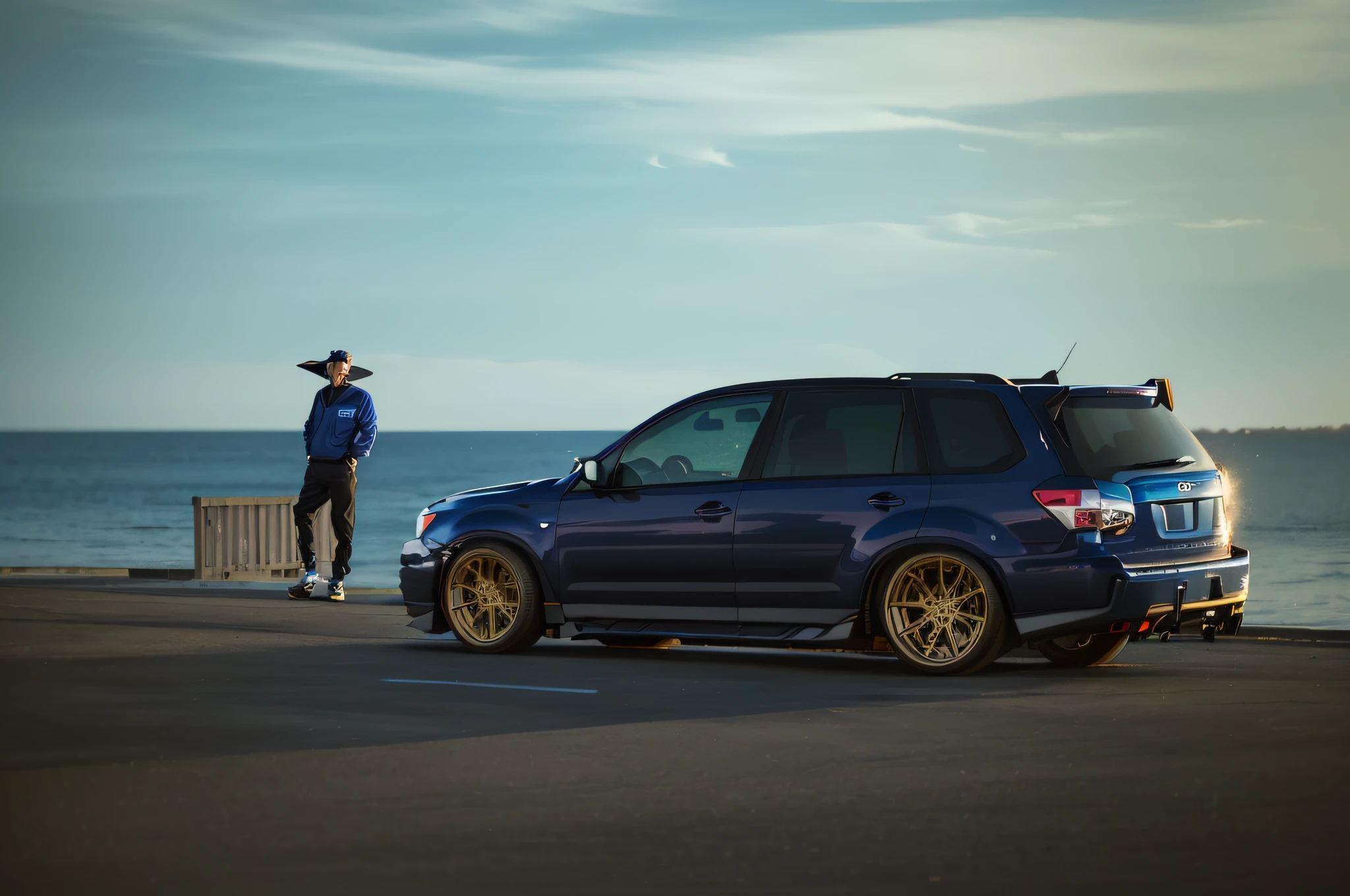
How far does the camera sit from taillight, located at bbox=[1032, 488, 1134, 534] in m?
10.7

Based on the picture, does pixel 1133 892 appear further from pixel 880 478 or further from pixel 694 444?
pixel 694 444

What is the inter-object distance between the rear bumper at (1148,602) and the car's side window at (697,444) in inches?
88.5

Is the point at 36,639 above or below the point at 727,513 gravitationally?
below

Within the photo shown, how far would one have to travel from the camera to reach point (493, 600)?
42.2 ft

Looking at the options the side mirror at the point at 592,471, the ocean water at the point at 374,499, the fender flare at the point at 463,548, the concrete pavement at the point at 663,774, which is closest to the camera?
the concrete pavement at the point at 663,774

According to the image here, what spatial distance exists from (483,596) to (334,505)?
16.4 ft

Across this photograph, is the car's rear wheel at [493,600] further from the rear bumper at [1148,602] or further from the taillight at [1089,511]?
the taillight at [1089,511]

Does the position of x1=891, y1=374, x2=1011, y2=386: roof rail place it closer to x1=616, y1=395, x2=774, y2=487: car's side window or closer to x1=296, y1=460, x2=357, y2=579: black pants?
x1=616, y1=395, x2=774, y2=487: car's side window

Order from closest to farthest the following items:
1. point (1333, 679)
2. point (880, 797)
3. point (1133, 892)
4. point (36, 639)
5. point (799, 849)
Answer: point (1133, 892), point (799, 849), point (880, 797), point (1333, 679), point (36, 639)

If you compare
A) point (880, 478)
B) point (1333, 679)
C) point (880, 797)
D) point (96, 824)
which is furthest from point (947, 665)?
point (96, 824)

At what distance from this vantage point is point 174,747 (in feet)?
27.2

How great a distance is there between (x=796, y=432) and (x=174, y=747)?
4923mm

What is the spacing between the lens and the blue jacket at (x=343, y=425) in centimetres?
1711

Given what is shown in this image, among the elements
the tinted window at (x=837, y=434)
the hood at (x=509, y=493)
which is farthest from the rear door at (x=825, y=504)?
the hood at (x=509, y=493)
